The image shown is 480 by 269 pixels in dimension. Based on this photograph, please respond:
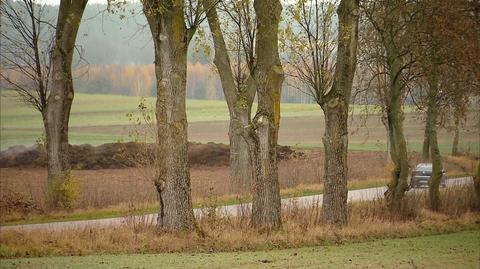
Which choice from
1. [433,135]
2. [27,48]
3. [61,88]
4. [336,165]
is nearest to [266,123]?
[336,165]

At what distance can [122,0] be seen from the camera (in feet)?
66.7

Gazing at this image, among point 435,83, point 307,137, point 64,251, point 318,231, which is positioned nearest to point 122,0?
point 64,251

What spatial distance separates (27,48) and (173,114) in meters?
12.2

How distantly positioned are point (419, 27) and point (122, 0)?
37.3 ft

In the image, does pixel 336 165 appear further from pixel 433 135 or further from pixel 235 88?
pixel 235 88

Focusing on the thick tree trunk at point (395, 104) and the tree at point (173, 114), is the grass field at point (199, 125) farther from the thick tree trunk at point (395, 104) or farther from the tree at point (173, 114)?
the tree at point (173, 114)

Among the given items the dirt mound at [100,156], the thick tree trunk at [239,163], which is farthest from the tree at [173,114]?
the dirt mound at [100,156]

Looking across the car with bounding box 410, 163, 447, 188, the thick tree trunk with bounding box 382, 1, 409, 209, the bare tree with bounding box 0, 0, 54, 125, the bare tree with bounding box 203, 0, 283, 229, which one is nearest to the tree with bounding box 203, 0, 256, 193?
the bare tree with bounding box 203, 0, 283, 229

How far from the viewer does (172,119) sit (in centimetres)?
2086

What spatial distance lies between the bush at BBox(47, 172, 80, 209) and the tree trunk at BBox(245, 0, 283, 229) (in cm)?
935

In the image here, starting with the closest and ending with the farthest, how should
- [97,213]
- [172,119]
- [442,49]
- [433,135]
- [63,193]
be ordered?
[172,119] → [442,49] → [97,213] → [433,135] → [63,193]

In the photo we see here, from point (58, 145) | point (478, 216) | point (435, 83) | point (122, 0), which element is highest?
point (122, 0)

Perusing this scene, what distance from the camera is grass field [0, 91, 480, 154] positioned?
63.2m

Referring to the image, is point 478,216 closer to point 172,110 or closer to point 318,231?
point 318,231
